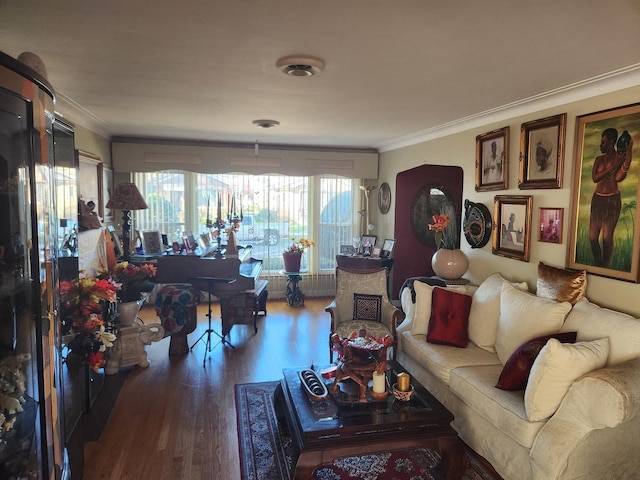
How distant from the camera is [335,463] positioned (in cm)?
269

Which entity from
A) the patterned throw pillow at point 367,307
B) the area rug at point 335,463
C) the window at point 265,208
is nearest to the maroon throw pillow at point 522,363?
the area rug at point 335,463

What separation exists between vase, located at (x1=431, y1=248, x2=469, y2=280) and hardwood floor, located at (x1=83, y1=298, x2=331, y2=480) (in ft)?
4.87

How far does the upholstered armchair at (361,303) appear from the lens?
391 cm

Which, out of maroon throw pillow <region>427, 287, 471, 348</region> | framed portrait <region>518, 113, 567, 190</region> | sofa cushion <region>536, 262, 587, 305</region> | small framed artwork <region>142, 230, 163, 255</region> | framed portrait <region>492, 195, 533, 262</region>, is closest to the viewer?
sofa cushion <region>536, 262, 587, 305</region>

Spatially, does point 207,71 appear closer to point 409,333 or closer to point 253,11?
point 253,11

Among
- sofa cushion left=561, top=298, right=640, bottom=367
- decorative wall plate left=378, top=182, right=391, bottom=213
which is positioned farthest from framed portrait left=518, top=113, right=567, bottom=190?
decorative wall plate left=378, top=182, right=391, bottom=213

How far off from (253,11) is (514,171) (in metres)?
2.79

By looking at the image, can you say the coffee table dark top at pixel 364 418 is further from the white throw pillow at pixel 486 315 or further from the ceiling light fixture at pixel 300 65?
the ceiling light fixture at pixel 300 65

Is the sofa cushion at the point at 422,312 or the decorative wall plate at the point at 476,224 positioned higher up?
the decorative wall plate at the point at 476,224

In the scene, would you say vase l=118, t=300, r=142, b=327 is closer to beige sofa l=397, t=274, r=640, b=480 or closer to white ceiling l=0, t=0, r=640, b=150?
white ceiling l=0, t=0, r=640, b=150

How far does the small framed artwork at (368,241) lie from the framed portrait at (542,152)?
3.07m

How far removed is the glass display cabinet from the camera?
144 cm

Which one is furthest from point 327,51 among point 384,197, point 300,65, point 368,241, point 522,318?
point 368,241

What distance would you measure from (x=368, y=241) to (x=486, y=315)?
11.0ft
